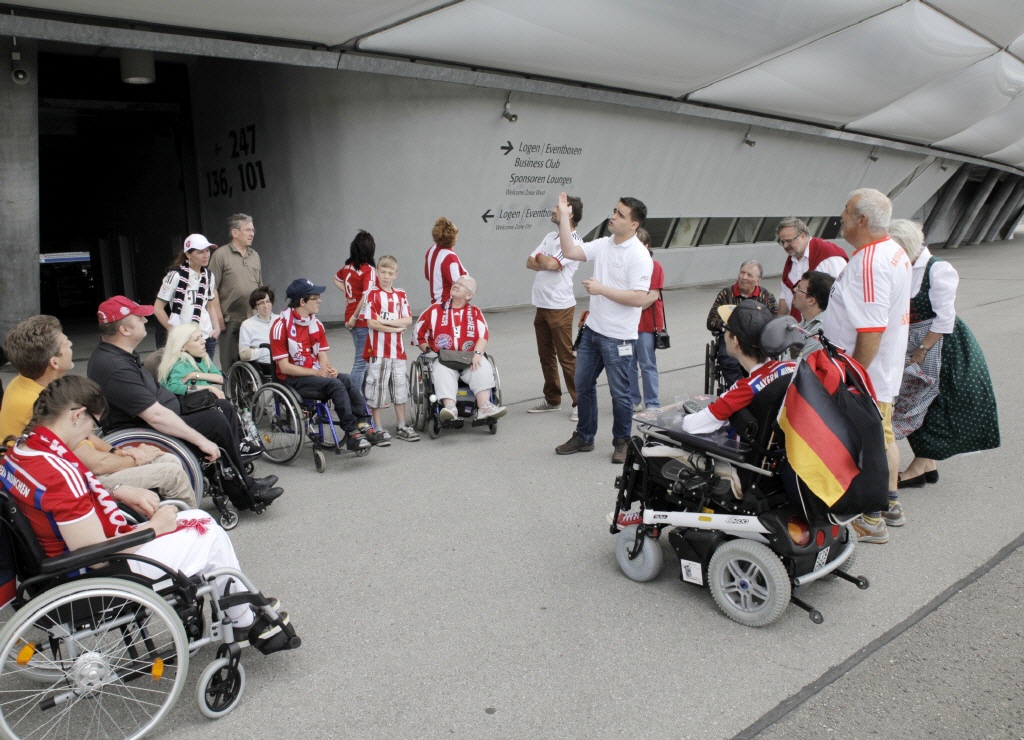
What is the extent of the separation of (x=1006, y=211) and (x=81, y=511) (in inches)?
1461

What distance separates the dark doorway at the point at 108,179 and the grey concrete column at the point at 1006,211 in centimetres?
2949

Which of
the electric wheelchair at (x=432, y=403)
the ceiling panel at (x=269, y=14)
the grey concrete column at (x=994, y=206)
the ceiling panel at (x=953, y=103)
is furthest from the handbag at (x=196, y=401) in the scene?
the grey concrete column at (x=994, y=206)

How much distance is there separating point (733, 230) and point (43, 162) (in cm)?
1765

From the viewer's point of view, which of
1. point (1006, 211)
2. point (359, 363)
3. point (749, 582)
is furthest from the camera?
point (1006, 211)

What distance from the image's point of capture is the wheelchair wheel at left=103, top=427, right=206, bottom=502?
430 centimetres

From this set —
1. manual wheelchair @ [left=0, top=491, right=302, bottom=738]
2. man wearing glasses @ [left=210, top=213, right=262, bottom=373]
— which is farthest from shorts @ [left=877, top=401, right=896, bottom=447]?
man wearing glasses @ [left=210, top=213, right=262, bottom=373]

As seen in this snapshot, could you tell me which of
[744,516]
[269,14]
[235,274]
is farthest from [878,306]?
[269,14]

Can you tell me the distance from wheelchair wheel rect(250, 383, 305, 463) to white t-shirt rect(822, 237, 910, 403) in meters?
3.45

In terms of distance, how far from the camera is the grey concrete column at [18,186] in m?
8.16

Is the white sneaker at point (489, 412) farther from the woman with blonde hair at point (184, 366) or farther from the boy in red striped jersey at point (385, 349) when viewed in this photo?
the woman with blonde hair at point (184, 366)

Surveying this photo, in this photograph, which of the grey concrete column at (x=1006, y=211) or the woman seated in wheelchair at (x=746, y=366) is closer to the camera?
the woman seated in wheelchair at (x=746, y=366)

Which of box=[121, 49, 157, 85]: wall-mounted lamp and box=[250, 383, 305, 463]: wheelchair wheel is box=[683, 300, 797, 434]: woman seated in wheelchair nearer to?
box=[250, 383, 305, 463]: wheelchair wheel

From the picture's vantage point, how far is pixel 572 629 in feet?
11.7

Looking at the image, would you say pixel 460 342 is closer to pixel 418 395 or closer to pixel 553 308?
pixel 418 395
